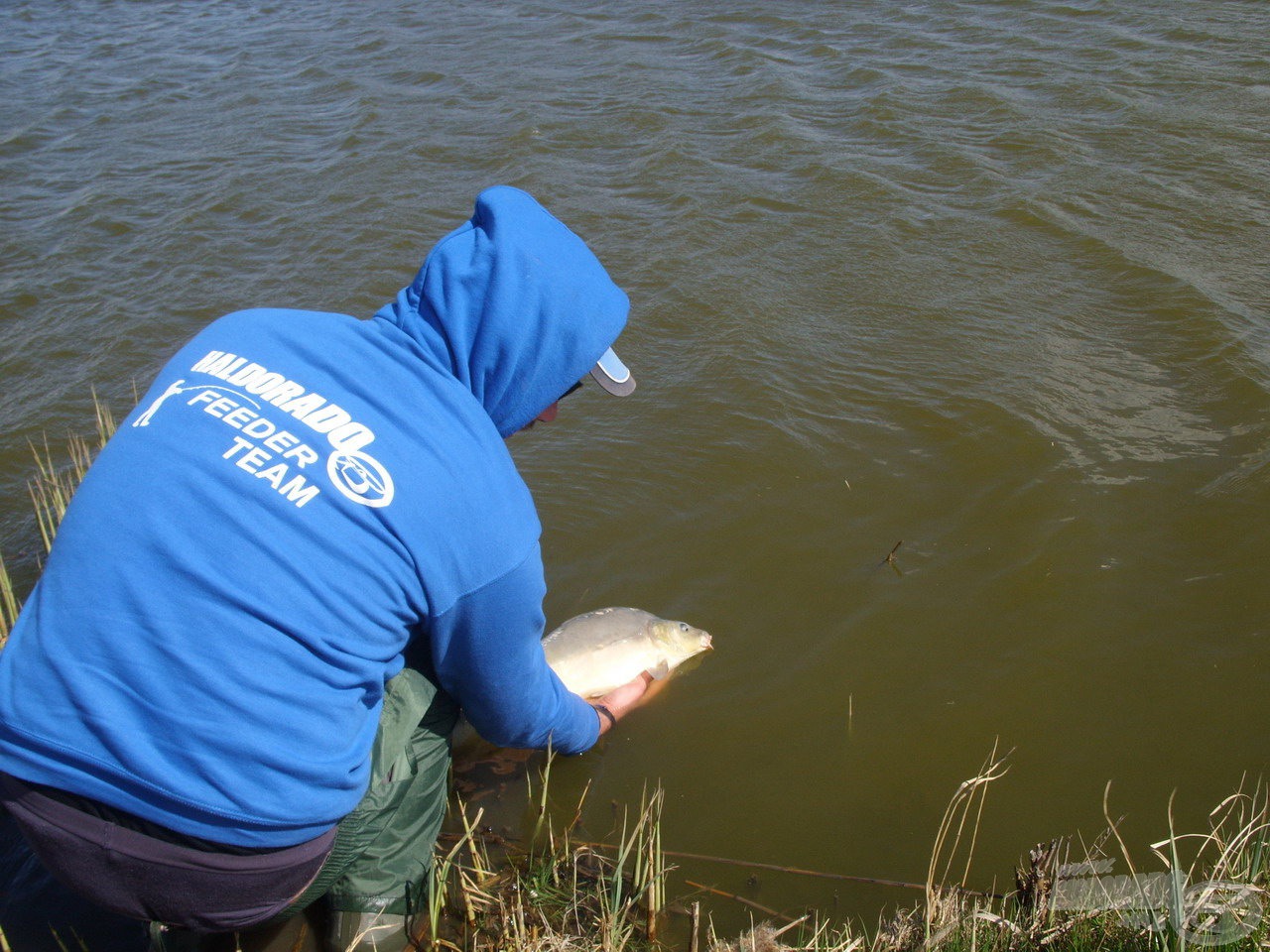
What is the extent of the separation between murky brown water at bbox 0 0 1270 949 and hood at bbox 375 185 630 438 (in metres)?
1.85

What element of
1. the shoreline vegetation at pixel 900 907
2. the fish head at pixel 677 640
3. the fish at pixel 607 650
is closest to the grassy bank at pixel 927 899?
the shoreline vegetation at pixel 900 907

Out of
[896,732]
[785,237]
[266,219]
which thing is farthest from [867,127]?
[896,732]

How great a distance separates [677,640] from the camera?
4422mm

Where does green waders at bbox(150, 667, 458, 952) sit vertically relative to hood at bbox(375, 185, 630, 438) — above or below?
below

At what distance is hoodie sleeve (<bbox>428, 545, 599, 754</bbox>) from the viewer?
260cm

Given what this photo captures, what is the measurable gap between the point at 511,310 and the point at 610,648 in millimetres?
1956

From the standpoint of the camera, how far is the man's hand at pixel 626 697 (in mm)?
4199

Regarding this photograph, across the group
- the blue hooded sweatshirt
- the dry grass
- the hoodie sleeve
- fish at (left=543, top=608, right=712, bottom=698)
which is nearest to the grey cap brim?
the blue hooded sweatshirt

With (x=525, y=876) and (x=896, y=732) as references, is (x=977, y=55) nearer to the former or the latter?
(x=896, y=732)

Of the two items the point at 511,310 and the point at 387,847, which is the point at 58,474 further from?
the point at 511,310

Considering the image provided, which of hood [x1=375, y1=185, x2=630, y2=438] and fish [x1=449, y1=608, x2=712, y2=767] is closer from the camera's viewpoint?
hood [x1=375, y1=185, x2=630, y2=438]

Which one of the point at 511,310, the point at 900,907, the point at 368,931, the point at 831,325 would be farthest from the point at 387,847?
the point at 831,325

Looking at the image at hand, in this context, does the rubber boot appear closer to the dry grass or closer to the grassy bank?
the grassy bank

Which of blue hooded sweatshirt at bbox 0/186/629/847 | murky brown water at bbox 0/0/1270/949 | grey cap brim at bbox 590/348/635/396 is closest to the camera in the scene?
blue hooded sweatshirt at bbox 0/186/629/847
